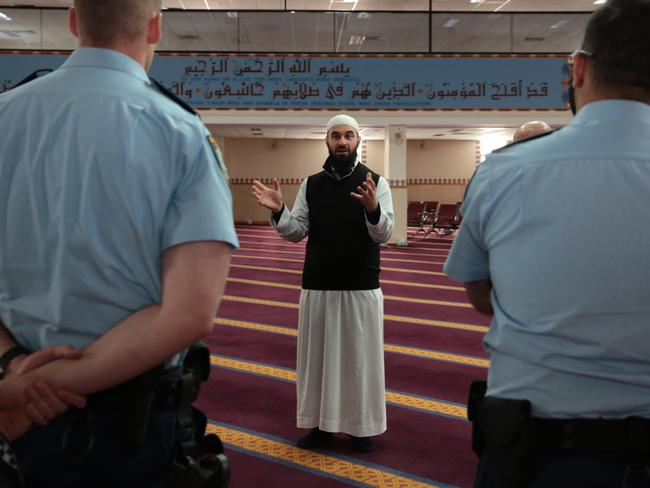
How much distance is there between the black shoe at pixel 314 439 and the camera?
2.94 m

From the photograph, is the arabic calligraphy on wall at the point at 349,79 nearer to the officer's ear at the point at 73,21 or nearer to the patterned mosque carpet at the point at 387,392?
the patterned mosque carpet at the point at 387,392

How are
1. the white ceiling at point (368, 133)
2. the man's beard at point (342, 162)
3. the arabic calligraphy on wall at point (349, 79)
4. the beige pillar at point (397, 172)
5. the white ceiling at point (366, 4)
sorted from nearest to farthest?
the man's beard at point (342, 162) → the arabic calligraphy on wall at point (349, 79) → the beige pillar at point (397, 172) → the white ceiling at point (366, 4) → the white ceiling at point (368, 133)

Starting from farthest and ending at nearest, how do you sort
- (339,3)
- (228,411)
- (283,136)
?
(283,136) → (339,3) → (228,411)

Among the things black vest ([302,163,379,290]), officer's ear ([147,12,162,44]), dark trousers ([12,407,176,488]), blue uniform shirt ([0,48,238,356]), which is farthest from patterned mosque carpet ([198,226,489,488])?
officer's ear ([147,12,162,44])

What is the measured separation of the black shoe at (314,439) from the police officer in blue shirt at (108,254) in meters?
1.87

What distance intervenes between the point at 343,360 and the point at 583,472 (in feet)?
6.31

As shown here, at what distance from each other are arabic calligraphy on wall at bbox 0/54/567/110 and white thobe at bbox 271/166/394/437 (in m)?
9.39

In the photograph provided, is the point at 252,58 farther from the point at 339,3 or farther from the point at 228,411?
the point at 228,411

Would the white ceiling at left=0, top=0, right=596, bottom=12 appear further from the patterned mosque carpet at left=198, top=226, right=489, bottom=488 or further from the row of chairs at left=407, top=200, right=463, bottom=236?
the patterned mosque carpet at left=198, top=226, right=489, bottom=488

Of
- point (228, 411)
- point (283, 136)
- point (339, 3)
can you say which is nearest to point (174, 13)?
point (339, 3)

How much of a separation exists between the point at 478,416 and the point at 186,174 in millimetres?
686

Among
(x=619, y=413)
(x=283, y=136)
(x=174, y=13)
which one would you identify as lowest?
(x=619, y=413)

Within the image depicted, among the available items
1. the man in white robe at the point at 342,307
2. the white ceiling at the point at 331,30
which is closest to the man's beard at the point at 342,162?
the man in white robe at the point at 342,307

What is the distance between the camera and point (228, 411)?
3.37 metres
